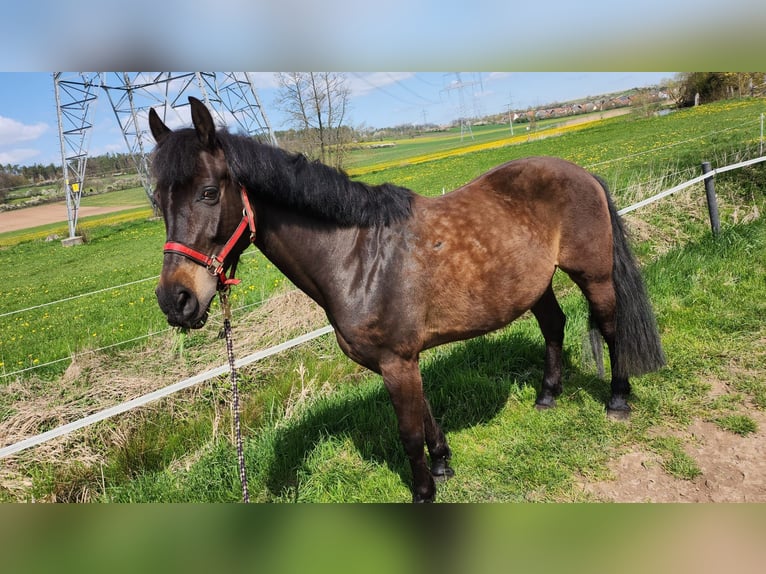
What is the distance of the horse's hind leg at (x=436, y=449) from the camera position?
2854mm

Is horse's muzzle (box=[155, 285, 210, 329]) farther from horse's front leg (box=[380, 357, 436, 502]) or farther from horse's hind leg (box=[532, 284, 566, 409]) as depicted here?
horse's hind leg (box=[532, 284, 566, 409])

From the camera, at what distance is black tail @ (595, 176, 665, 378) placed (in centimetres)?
328

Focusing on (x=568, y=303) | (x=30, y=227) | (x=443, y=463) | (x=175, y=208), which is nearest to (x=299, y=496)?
(x=443, y=463)

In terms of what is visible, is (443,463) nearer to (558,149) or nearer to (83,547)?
(83,547)

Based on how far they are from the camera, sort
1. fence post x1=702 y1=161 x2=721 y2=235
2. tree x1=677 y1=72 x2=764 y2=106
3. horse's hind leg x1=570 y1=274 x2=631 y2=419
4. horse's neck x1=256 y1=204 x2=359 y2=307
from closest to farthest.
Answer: horse's neck x1=256 y1=204 x2=359 y2=307, horse's hind leg x1=570 y1=274 x2=631 y2=419, fence post x1=702 y1=161 x2=721 y2=235, tree x1=677 y1=72 x2=764 y2=106

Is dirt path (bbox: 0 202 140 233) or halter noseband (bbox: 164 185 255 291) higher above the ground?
dirt path (bbox: 0 202 140 233)

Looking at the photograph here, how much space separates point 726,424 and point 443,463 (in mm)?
2029

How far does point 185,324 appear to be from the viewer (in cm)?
193

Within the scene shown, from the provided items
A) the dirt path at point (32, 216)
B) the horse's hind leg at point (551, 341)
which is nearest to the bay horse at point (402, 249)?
the horse's hind leg at point (551, 341)

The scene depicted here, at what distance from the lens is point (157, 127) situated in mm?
2057

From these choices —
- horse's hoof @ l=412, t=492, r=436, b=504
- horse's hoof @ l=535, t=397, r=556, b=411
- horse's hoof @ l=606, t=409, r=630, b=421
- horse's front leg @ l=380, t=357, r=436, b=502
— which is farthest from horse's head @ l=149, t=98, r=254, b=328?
horse's hoof @ l=606, t=409, r=630, b=421

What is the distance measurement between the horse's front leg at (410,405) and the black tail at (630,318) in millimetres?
1814

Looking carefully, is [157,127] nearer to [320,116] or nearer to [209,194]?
[209,194]

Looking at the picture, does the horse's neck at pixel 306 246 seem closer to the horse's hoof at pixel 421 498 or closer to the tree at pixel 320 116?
the horse's hoof at pixel 421 498
